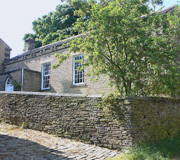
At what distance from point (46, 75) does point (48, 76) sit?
210 mm

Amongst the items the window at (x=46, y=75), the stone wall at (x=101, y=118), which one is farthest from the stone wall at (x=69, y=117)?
the window at (x=46, y=75)

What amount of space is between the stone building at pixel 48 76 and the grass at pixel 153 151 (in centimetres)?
670

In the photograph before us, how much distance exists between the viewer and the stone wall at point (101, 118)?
6539mm

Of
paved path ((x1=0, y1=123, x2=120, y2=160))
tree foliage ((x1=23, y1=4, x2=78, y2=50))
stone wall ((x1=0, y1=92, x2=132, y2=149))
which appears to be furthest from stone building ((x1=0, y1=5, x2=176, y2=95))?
tree foliage ((x1=23, y1=4, x2=78, y2=50))

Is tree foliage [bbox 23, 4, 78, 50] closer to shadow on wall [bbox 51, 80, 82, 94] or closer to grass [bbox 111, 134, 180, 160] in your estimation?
shadow on wall [bbox 51, 80, 82, 94]

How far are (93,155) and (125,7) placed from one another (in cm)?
567

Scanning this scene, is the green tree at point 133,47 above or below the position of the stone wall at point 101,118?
above

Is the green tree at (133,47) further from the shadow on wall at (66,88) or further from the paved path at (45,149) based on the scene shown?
the shadow on wall at (66,88)

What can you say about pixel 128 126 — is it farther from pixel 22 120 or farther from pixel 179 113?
pixel 22 120

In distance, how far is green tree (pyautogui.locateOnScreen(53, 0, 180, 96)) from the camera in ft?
23.2

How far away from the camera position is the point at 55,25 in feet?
101

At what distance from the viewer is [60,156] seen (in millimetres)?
5801

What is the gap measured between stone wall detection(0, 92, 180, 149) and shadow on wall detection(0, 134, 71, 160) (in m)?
1.56

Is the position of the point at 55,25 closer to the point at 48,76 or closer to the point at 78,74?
the point at 48,76
